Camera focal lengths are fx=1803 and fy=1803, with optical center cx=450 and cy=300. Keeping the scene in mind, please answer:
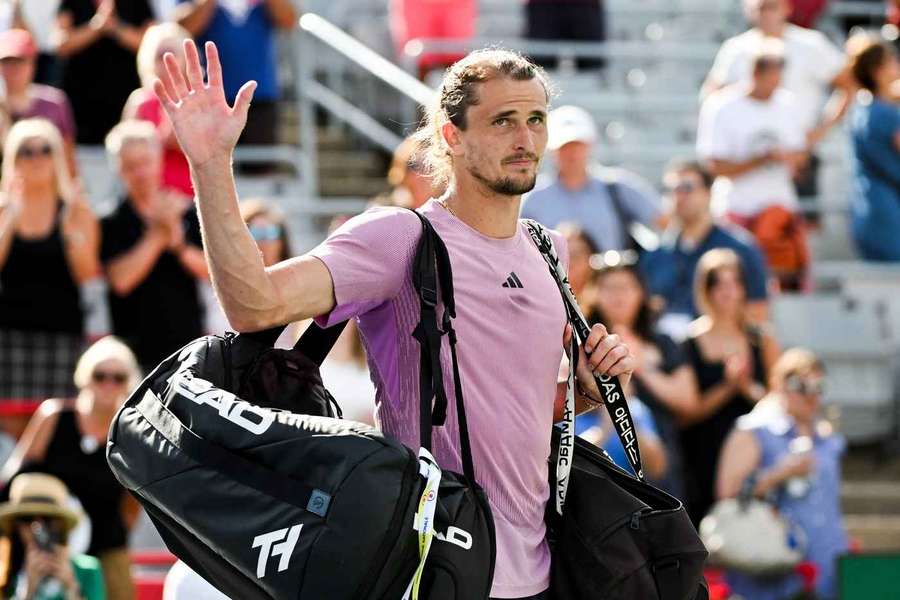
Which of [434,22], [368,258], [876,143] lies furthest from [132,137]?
[368,258]

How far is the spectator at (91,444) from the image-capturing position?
23.5 ft

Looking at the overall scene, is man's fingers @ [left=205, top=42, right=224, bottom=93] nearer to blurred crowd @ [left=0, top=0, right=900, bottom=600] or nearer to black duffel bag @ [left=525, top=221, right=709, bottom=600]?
black duffel bag @ [left=525, top=221, right=709, bottom=600]

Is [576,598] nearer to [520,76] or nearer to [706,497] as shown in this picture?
[520,76]

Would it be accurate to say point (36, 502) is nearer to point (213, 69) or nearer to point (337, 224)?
point (337, 224)

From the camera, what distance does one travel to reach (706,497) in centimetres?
812

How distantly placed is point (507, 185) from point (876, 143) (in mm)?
6655

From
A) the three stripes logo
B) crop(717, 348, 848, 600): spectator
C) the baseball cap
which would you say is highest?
the baseball cap

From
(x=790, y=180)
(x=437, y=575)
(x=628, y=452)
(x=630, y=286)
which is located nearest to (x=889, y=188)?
(x=790, y=180)

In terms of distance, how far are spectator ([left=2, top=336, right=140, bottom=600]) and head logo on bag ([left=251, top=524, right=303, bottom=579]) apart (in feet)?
12.6

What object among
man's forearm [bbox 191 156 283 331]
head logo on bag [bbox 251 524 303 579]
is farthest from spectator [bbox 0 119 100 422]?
head logo on bag [bbox 251 524 303 579]

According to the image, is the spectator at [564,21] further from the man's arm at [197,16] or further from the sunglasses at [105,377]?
the sunglasses at [105,377]

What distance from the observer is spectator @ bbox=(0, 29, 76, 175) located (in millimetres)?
9219

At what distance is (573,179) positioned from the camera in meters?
9.08

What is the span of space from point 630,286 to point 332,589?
479 cm
